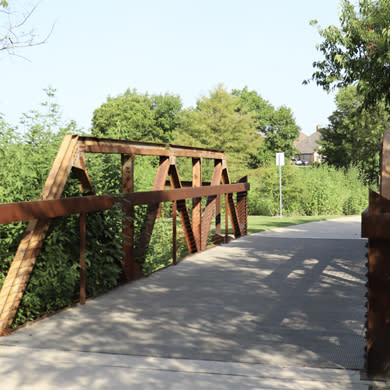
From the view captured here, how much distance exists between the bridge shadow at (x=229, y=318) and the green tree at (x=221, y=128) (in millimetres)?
35582

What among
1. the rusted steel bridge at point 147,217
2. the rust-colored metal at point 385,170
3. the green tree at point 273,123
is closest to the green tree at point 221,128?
the rusted steel bridge at point 147,217

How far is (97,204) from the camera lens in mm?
7156

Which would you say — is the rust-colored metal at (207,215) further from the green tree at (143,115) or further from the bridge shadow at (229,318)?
the green tree at (143,115)

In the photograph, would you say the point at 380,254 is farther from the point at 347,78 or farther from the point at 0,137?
the point at 347,78

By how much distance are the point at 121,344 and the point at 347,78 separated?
11.2m

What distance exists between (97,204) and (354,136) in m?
55.6

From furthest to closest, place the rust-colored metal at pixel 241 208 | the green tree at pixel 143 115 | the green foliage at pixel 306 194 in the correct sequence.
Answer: the green tree at pixel 143 115 < the green foliage at pixel 306 194 < the rust-colored metal at pixel 241 208

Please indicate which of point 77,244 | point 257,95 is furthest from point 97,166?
point 257,95

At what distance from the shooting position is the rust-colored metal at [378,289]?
426 centimetres

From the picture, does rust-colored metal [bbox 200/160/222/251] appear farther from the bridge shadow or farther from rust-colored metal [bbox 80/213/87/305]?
rust-colored metal [bbox 80/213/87/305]

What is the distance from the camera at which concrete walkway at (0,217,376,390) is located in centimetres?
436

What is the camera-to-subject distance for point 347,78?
48.3ft

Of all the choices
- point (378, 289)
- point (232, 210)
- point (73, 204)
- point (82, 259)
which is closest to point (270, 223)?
point (232, 210)

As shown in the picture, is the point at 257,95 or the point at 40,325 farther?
the point at 257,95
